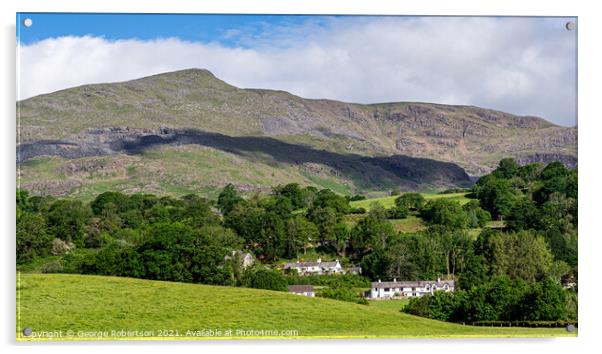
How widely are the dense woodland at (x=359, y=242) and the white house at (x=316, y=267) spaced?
5.51 ft

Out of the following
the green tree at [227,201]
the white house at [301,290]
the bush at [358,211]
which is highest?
the green tree at [227,201]

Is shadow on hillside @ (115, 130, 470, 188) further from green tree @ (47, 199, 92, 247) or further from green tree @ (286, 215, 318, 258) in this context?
green tree @ (47, 199, 92, 247)

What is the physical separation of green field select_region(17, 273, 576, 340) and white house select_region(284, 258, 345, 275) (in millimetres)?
18913

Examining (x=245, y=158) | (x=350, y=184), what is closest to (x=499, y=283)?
(x=350, y=184)

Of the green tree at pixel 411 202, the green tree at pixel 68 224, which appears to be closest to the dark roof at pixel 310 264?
the green tree at pixel 68 224

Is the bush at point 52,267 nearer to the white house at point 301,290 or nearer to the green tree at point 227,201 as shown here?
Answer: the white house at point 301,290

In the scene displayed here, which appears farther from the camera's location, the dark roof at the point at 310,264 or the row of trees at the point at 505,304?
the dark roof at the point at 310,264

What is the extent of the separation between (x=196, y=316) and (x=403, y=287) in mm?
17239

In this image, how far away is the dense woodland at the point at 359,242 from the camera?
20203mm

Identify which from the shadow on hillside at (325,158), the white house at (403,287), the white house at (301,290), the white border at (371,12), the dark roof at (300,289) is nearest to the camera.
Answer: the white border at (371,12)

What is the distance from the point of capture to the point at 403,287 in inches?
A: 1244

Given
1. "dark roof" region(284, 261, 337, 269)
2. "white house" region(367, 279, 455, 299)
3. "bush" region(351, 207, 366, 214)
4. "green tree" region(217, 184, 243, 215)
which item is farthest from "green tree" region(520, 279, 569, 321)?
"green tree" region(217, 184, 243, 215)

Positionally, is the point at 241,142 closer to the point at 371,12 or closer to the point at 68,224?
the point at 68,224

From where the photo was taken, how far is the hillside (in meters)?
92.4
